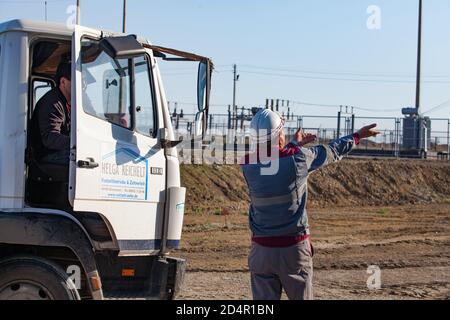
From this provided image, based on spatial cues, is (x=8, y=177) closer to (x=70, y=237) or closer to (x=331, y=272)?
(x=70, y=237)

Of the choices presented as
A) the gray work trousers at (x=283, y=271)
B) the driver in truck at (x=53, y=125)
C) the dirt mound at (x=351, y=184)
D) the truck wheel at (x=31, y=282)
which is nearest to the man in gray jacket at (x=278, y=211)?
the gray work trousers at (x=283, y=271)

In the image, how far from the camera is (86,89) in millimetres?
6188

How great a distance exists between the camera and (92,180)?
19.5 ft

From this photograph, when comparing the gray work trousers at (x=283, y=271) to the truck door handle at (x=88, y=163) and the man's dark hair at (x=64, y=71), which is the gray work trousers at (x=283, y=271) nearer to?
the truck door handle at (x=88, y=163)

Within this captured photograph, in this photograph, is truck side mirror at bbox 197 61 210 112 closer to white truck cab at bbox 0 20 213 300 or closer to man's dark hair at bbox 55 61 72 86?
white truck cab at bbox 0 20 213 300

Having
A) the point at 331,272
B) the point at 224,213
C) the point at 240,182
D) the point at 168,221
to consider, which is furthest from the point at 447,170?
the point at 168,221

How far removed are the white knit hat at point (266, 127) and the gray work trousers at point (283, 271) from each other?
850 mm

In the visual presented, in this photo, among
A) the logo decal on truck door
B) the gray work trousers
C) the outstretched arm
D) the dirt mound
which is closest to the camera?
the gray work trousers

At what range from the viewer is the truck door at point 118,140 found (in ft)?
19.5

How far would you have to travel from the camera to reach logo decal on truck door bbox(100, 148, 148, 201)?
19.9 feet

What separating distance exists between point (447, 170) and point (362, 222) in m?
11.1

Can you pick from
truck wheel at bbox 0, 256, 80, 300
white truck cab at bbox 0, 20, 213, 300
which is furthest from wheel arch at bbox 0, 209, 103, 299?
truck wheel at bbox 0, 256, 80, 300

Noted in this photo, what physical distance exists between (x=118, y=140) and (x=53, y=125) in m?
0.59

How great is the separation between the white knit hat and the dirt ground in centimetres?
429
